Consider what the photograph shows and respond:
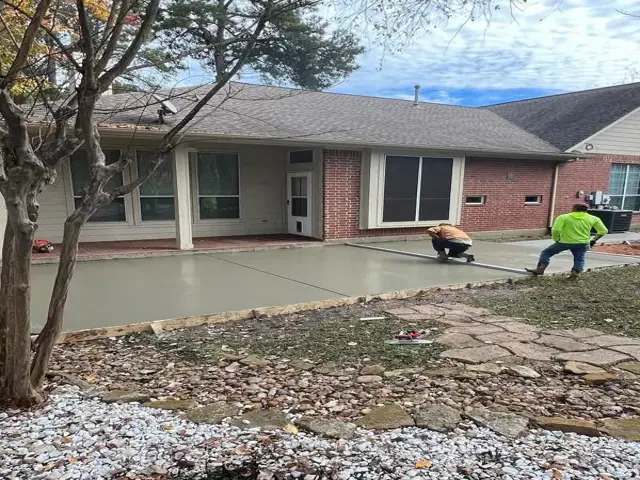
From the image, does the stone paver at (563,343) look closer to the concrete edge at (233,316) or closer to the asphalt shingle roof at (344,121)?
the concrete edge at (233,316)

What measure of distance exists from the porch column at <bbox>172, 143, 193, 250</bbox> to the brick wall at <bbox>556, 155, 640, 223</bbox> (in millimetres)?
11803

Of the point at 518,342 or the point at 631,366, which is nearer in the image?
the point at 631,366

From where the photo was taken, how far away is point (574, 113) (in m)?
16.8

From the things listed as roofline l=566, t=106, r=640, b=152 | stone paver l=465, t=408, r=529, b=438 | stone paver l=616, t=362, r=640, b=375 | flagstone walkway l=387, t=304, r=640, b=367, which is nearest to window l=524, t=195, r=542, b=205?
roofline l=566, t=106, r=640, b=152

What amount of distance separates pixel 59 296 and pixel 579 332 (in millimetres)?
4729

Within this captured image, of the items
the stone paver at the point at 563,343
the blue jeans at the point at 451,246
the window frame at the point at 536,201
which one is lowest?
the stone paver at the point at 563,343

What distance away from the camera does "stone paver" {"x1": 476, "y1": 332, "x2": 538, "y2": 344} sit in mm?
4383

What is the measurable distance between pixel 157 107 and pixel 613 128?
14.2m

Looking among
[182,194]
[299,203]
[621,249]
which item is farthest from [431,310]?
[621,249]

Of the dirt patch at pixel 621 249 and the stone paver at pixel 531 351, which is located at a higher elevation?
the stone paver at pixel 531 351

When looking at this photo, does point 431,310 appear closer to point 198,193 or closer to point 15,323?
point 15,323

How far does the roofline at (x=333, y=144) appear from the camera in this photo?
8695 millimetres

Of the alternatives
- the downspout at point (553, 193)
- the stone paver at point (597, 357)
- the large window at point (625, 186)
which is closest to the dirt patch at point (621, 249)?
the downspout at point (553, 193)

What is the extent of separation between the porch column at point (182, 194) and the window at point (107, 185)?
1978 mm
